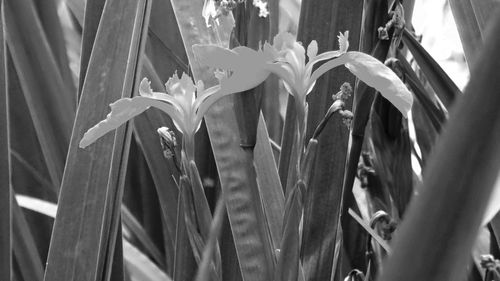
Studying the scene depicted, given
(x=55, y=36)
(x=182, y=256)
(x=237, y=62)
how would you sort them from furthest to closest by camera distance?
1. (x=55, y=36)
2. (x=182, y=256)
3. (x=237, y=62)

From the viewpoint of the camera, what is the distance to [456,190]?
148mm

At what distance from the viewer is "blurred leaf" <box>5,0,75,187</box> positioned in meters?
Result: 0.66

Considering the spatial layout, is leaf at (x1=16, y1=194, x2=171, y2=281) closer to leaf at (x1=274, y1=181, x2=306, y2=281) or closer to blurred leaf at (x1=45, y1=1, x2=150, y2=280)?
blurred leaf at (x1=45, y1=1, x2=150, y2=280)

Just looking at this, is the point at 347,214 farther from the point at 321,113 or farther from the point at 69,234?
the point at 69,234

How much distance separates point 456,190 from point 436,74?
0.40 m

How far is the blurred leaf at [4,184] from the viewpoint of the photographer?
0.55 metres

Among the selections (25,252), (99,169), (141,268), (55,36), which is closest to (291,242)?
(99,169)

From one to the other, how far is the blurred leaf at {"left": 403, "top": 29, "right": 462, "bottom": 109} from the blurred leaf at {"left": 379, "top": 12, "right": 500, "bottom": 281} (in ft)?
1.27

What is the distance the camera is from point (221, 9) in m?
0.35

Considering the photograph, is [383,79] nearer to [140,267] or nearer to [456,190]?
[456,190]

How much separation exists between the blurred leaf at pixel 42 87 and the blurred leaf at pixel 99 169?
0.19m

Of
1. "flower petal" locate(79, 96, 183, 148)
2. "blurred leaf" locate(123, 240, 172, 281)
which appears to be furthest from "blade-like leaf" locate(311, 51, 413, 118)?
"blurred leaf" locate(123, 240, 172, 281)

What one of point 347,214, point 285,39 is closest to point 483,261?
point 347,214

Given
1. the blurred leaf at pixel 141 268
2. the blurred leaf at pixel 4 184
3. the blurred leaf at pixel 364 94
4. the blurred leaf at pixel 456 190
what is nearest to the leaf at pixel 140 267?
the blurred leaf at pixel 141 268
